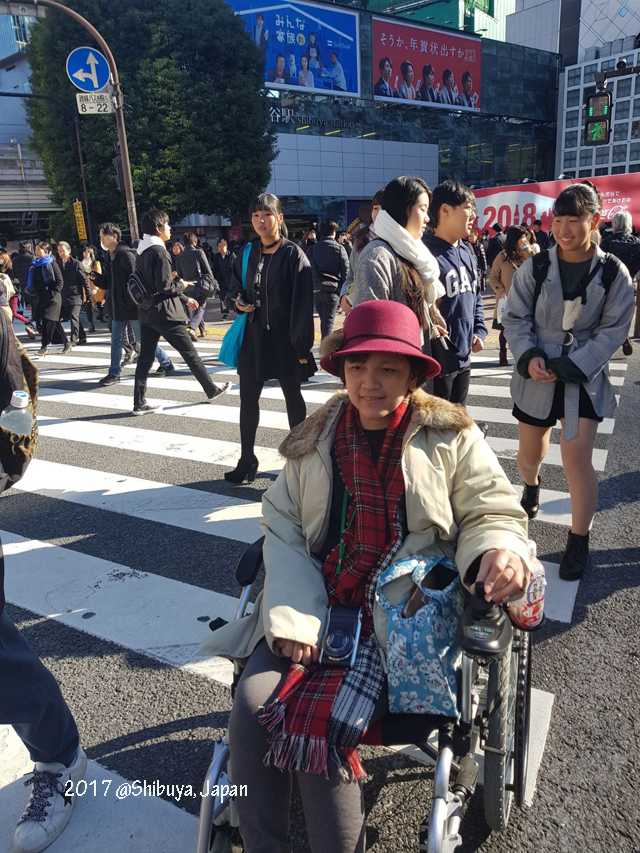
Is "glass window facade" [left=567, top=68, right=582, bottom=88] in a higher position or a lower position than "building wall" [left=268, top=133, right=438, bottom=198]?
higher

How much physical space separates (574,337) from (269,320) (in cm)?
218

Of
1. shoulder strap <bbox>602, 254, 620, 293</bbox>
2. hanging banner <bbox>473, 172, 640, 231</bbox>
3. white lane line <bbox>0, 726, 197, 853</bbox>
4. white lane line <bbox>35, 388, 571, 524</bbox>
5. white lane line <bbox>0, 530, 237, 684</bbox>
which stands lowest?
white lane line <bbox>0, 726, 197, 853</bbox>

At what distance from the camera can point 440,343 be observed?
3.70 meters

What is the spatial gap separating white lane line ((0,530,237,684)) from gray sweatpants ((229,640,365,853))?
3.66ft

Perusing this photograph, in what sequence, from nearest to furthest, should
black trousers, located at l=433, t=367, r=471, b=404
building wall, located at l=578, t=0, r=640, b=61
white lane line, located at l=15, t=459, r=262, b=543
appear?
black trousers, located at l=433, t=367, r=471, b=404 → white lane line, located at l=15, t=459, r=262, b=543 → building wall, located at l=578, t=0, r=640, b=61

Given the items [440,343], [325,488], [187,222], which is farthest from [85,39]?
[325,488]

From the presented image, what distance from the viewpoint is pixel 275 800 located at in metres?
1.67

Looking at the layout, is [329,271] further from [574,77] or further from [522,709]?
[574,77]

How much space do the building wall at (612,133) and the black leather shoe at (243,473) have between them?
45.3m

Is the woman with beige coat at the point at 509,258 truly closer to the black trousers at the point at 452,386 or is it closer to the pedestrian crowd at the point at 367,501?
the black trousers at the point at 452,386

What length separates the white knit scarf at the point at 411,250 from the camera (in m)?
3.36

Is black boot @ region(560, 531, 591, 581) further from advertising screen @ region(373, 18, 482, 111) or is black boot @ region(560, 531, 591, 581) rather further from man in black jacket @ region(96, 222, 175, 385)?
advertising screen @ region(373, 18, 482, 111)

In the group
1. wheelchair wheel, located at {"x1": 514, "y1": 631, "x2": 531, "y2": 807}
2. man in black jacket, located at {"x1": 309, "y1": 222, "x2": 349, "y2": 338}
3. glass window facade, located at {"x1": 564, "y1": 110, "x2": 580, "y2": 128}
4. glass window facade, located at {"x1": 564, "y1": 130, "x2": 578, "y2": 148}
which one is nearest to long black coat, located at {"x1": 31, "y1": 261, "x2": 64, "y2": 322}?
man in black jacket, located at {"x1": 309, "y1": 222, "x2": 349, "y2": 338}

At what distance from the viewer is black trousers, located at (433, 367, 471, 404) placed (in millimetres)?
3834
